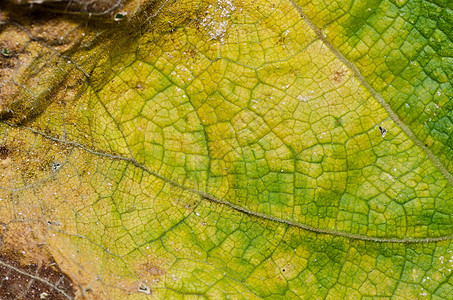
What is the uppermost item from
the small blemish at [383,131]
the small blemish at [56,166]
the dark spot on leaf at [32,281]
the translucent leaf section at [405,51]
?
the translucent leaf section at [405,51]

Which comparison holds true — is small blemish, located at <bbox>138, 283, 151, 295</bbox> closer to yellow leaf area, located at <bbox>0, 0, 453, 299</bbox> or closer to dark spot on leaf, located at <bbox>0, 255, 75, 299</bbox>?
yellow leaf area, located at <bbox>0, 0, 453, 299</bbox>

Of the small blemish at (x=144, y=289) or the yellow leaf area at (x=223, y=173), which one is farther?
the small blemish at (x=144, y=289)

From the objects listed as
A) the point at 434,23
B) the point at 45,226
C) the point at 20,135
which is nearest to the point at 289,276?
the point at 45,226

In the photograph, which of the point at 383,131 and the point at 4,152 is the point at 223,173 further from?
the point at 4,152

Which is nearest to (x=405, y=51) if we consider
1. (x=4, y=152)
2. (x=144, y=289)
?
(x=144, y=289)

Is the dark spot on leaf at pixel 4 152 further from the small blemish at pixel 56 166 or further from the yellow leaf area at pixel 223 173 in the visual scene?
the small blemish at pixel 56 166

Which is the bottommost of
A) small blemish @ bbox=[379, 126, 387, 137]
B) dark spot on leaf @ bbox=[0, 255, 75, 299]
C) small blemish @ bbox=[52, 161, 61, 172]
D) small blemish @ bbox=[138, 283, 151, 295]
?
dark spot on leaf @ bbox=[0, 255, 75, 299]

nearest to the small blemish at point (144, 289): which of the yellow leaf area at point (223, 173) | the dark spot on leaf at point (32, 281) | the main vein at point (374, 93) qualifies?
the yellow leaf area at point (223, 173)

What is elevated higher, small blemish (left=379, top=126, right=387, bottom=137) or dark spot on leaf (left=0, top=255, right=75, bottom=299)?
small blemish (left=379, top=126, right=387, bottom=137)

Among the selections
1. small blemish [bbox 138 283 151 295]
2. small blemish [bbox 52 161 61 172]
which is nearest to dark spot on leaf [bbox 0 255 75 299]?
small blemish [bbox 138 283 151 295]
